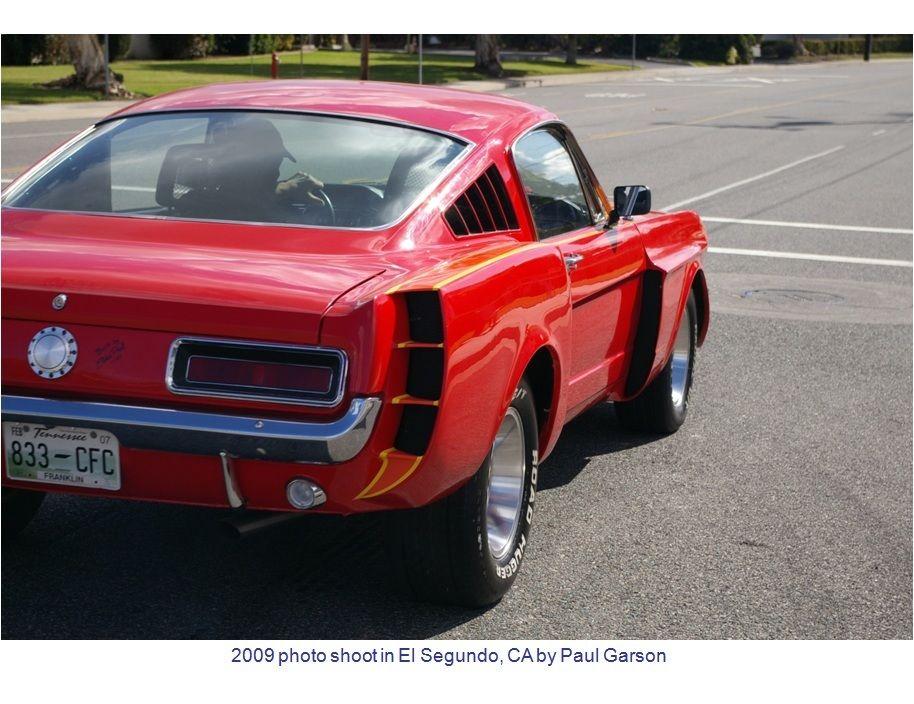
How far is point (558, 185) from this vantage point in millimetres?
5617

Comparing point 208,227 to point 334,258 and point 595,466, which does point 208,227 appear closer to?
point 334,258

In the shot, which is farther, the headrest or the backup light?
the headrest

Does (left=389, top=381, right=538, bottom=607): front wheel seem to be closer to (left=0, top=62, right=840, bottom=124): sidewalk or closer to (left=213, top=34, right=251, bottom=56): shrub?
(left=0, top=62, right=840, bottom=124): sidewalk

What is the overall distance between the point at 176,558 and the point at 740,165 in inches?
692

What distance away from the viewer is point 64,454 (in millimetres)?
3869

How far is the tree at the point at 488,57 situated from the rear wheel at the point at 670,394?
37888mm

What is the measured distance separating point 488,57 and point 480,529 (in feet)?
135

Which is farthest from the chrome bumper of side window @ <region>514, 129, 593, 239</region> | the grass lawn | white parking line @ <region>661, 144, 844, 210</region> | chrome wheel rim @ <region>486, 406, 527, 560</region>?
the grass lawn

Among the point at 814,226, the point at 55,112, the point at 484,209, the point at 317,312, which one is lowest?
the point at 814,226

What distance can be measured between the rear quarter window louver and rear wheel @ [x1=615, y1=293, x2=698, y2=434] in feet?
5.44

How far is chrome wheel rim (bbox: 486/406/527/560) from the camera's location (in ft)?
14.9

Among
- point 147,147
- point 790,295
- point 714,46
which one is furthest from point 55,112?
point 714,46
